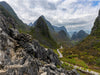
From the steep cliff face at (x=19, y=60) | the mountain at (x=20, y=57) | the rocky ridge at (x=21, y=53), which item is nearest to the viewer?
the steep cliff face at (x=19, y=60)

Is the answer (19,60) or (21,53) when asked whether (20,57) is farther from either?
(19,60)

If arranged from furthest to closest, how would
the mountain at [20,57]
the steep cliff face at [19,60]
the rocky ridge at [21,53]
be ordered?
the rocky ridge at [21,53] < the mountain at [20,57] < the steep cliff face at [19,60]

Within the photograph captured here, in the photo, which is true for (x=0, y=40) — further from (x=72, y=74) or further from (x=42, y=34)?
(x=42, y=34)

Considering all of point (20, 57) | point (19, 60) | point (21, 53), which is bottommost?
point (19, 60)

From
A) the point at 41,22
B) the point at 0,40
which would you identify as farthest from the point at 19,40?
the point at 41,22

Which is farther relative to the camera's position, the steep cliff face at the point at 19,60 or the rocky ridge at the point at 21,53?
the rocky ridge at the point at 21,53

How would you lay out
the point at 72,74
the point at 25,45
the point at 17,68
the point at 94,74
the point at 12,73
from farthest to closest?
the point at 94,74
the point at 72,74
the point at 25,45
the point at 17,68
the point at 12,73

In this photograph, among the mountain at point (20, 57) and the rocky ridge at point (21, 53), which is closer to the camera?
the mountain at point (20, 57)

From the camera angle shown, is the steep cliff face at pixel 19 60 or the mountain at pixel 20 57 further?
the mountain at pixel 20 57

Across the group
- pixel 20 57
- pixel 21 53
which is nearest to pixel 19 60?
pixel 20 57

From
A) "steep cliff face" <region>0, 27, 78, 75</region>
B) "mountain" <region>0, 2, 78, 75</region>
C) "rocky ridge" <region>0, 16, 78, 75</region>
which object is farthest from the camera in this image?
"rocky ridge" <region>0, 16, 78, 75</region>

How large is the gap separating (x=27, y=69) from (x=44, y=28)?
17221 cm

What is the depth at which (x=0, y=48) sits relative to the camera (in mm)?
22250

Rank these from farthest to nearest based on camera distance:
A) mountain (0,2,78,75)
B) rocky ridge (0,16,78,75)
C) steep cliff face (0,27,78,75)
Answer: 1. rocky ridge (0,16,78,75)
2. mountain (0,2,78,75)
3. steep cliff face (0,27,78,75)
